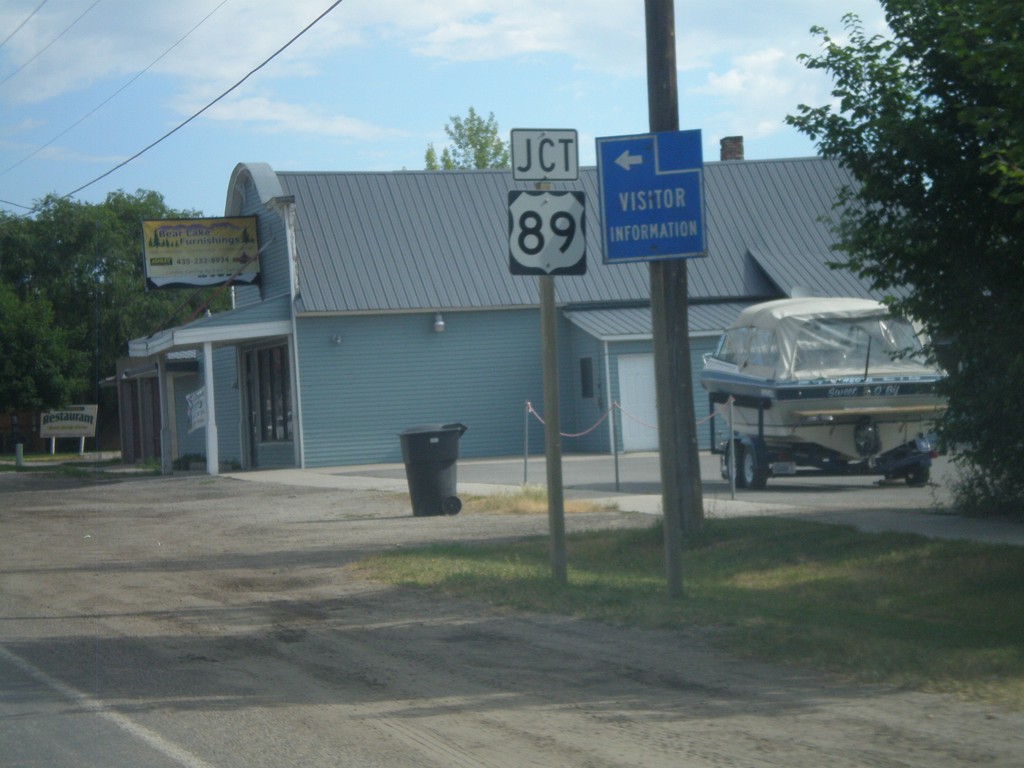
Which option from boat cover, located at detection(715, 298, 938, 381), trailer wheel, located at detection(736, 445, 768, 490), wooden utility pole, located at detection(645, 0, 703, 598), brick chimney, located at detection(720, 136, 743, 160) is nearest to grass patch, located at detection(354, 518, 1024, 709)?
wooden utility pole, located at detection(645, 0, 703, 598)

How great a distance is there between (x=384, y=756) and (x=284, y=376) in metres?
27.2

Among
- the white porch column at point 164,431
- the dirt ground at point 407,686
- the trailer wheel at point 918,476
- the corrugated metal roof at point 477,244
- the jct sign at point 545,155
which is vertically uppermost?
the corrugated metal roof at point 477,244

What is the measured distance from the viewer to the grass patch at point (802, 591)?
7570mm

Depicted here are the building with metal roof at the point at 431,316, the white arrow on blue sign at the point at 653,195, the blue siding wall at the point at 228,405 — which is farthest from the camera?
the blue siding wall at the point at 228,405

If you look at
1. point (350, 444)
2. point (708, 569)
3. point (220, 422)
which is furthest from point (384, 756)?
point (220, 422)

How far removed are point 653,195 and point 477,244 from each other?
23822 millimetres

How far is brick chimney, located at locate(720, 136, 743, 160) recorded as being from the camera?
40875 millimetres

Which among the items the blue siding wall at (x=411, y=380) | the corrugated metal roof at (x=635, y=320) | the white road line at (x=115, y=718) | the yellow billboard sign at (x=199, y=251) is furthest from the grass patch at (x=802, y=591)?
the yellow billboard sign at (x=199, y=251)

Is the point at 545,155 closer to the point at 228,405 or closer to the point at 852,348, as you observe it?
the point at 852,348

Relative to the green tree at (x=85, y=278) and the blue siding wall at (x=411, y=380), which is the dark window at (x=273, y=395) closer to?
the blue siding wall at (x=411, y=380)

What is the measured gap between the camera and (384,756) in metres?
6.00

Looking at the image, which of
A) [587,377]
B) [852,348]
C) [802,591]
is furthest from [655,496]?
[587,377]

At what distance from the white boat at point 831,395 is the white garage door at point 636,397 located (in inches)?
459

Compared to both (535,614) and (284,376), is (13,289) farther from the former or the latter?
(535,614)
